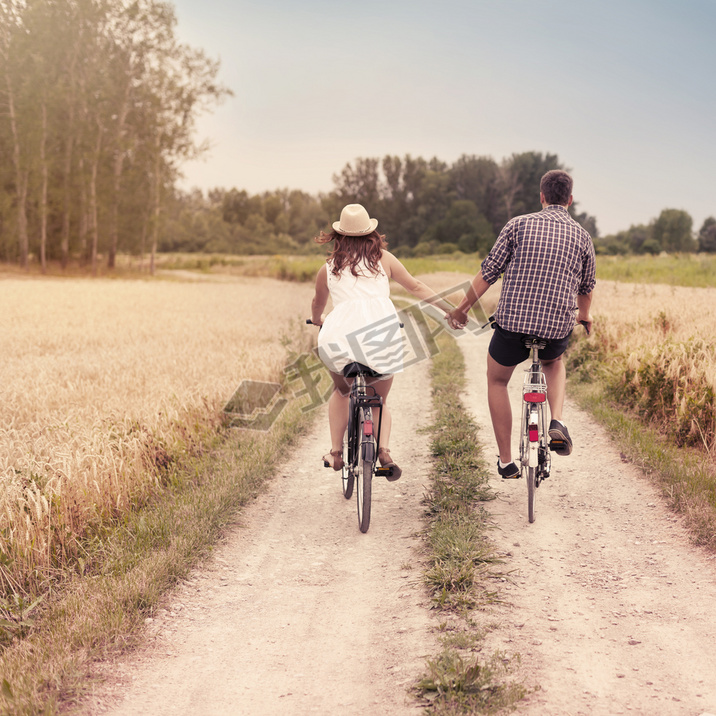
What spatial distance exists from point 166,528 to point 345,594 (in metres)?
1.55

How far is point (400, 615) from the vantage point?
365 cm

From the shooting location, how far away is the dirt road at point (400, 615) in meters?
2.93

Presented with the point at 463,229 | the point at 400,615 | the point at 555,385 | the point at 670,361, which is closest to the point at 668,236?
the point at 463,229

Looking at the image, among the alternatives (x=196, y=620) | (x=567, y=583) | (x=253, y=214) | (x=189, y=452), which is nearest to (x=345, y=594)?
(x=196, y=620)

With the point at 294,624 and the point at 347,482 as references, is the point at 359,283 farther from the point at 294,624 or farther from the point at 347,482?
the point at 294,624

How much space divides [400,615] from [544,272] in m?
2.64

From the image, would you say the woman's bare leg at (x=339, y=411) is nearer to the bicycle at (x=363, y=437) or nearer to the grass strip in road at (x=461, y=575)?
the bicycle at (x=363, y=437)

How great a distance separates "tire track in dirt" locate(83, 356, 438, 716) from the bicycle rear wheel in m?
0.17

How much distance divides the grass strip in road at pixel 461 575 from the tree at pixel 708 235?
71.1 meters

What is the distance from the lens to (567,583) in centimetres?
402

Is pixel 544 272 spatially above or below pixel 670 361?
above

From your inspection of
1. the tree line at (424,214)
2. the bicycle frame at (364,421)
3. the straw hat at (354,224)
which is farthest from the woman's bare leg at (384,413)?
the tree line at (424,214)

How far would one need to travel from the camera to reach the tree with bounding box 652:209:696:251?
69062mm

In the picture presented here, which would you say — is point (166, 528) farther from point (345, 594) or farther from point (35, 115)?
point (35, 115)
